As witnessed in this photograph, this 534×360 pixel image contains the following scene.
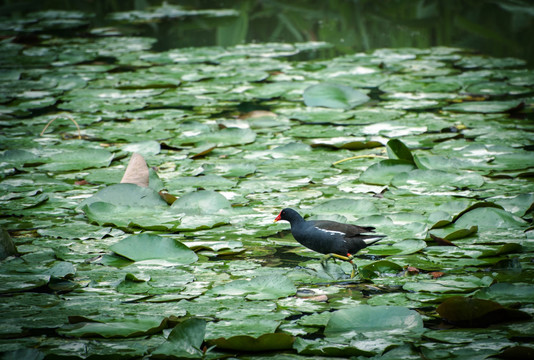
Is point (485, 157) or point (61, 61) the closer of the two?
point (485, 157)

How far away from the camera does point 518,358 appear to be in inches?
64.6

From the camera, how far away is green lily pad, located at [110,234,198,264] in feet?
7.84

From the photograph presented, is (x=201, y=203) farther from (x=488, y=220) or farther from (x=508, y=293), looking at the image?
(x=508, y=293)

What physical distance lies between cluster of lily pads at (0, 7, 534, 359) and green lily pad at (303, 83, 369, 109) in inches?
0.6

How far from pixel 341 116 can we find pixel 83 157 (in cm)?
162

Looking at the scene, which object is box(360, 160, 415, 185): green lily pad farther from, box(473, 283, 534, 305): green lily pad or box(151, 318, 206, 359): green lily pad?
box(151, 318, 206, 359): green lily pad

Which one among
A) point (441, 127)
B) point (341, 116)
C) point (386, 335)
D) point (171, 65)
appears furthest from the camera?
point (171, 65)

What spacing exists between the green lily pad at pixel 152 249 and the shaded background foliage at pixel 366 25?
14.0ft

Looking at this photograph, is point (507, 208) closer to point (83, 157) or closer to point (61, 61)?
point (83, 157)

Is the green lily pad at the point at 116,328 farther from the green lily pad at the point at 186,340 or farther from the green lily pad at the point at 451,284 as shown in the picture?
the green lily pad at the point at 451,284

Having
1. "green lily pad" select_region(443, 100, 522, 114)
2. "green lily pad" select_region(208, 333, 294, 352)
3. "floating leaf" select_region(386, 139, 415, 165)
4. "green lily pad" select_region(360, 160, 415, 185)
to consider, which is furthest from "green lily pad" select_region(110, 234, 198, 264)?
"green lily pad" select_region(443, 100, 522, 114)

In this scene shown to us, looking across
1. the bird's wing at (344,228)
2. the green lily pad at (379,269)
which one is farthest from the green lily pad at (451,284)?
the bird's wing at (344,228)

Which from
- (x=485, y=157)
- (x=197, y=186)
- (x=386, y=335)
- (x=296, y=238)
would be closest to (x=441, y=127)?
(x=485, y=157)

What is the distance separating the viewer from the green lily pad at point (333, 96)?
4.46m
